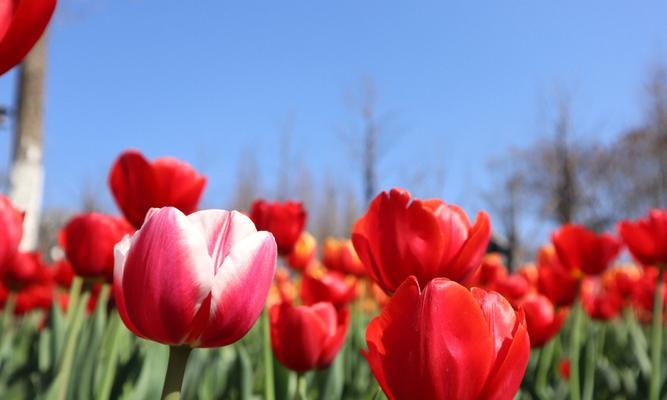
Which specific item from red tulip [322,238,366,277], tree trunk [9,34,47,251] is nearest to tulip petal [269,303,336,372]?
red tulip [322,238,366,277]

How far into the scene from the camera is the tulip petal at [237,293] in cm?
43

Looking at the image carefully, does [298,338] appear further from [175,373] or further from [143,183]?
[175,373]

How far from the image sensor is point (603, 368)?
1.59 metres

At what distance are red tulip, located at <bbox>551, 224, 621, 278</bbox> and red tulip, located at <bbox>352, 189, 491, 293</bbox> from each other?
853 mm

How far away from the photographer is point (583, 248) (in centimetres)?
143

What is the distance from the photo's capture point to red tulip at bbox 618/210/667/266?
1.25m

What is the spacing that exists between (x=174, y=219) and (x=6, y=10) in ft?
0.55

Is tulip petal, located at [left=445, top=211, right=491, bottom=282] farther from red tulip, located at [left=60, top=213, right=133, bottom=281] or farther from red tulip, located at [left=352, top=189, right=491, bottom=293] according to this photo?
red tulip, located at [left=60, top=213, right=133, bottom=281]

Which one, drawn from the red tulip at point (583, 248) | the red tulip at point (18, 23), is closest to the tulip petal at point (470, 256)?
the red tulip at point (18, 23)

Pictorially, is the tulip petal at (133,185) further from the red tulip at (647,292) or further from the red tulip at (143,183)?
the red tulip at (647,292)

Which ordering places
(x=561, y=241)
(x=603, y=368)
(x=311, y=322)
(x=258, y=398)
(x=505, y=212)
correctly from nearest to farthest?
(x=311, y=322) < (x=258, y=398) < (x=561, y=241) < (x=603, y=368) < (x=505, y=212)

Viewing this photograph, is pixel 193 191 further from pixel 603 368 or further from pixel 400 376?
pixel 603 368

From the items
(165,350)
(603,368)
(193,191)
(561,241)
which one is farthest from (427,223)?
(603,368)

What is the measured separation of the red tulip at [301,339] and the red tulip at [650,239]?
2.36ft
